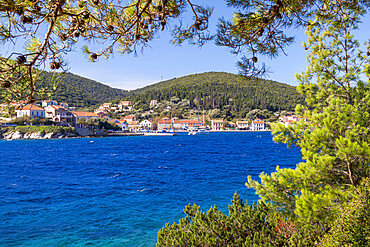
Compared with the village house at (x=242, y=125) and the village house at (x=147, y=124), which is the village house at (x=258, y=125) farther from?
the village house at (x=147, y=124)

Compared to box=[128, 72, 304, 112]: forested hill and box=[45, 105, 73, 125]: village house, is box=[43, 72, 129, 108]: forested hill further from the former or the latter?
box=[128, 72, 304, 112]: forested hill

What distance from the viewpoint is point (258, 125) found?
12131 centimetres

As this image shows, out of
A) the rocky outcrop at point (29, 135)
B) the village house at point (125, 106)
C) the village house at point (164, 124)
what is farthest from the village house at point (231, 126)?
the rocky outcrop at point (29, 135)

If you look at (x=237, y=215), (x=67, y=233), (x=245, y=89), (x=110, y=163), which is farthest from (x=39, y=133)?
(x=245, y=89)

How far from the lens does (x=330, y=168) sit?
464 cm

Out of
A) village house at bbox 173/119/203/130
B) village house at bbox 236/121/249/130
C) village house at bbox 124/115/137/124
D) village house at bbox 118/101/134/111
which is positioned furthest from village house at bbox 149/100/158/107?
village house at bbox 236/121/249/130

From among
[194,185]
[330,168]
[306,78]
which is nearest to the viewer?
[330,168]

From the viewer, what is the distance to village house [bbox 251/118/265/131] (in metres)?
119

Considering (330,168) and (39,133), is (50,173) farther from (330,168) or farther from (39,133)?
(39,133)

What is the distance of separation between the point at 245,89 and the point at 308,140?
466 feet

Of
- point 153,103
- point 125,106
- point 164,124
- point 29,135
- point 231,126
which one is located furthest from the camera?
point 125,106

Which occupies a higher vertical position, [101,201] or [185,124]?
[185,124]

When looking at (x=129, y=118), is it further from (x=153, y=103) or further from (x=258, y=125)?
(x=258, y=125)

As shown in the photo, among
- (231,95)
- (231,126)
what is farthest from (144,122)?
(231,95)
